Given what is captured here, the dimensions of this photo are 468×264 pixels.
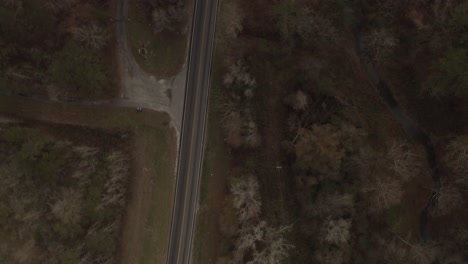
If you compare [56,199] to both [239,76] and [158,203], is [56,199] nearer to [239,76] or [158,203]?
[158,203]

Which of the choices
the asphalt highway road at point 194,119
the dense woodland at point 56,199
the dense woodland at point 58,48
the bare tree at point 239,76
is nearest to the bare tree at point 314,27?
the bare tree at point 239,76

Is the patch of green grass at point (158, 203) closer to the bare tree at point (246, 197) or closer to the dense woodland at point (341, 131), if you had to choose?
the dense woodland at point (341, 131)

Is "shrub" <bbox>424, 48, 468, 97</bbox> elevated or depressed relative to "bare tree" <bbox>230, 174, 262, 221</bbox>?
elevated

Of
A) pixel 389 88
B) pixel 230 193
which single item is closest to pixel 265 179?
pixel 230 193

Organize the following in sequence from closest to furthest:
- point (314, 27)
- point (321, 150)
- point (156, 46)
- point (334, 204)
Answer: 1. point (321, 150)
2. point (334, 204)
3. point (314, 27)
4. point (156, 46)

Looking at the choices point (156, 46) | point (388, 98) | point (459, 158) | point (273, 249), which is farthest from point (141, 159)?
point (459, 158)

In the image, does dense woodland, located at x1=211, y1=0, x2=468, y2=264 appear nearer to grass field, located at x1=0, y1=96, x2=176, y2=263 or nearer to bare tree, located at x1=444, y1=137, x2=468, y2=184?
bare tree, located at x1=444, y1=137, x2=468, y2=184

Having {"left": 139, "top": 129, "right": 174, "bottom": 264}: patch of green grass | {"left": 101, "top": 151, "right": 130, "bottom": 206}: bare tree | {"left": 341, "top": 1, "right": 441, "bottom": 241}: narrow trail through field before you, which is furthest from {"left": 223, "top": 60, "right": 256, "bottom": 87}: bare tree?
{"left": 101, "top": 151, "right": 130, "bottom": 206}: bare tree

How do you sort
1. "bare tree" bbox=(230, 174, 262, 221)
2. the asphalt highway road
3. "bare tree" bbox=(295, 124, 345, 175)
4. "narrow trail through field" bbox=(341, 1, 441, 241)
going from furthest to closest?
the asphalt highway road < "narrow trail through field" bbox=(341, 1, 441, 241) < "bare tree" bbox=(230, 174, 262, 221) < "bare tree" bbox=(295, 124, 345, 175)
